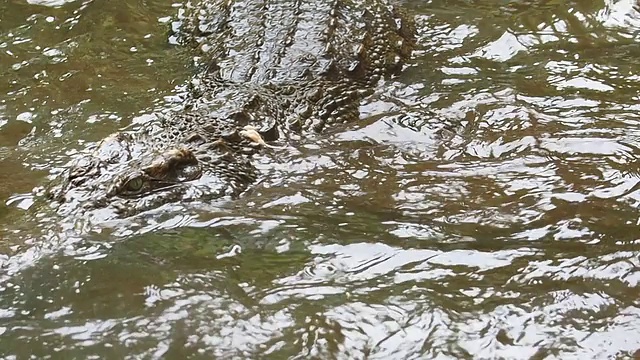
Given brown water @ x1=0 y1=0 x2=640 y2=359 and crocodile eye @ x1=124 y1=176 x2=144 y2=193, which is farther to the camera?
crocodile eye @ x1=124 y1=176 x2=144 y2=193

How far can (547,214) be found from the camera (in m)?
3.46

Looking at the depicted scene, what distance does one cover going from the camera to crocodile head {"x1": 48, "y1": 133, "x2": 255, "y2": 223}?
12.4 feet

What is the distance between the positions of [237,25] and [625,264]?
3637mm

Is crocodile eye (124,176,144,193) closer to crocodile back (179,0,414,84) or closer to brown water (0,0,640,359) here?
brown water (0,0,640,359)

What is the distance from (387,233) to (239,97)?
6.06 feet

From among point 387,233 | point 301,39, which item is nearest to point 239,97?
point 301,39

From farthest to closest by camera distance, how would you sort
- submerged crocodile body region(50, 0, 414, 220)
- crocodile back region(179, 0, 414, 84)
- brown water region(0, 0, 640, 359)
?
crocodile back region(179, 0, 414, 84) → submerged crocodile body region(50, 0, 414, 220) → brown water region(0, 0, 640, 359)

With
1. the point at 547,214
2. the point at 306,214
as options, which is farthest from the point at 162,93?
the point at 547,214

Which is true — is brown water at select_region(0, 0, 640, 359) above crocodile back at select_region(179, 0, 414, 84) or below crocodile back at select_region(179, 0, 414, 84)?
below

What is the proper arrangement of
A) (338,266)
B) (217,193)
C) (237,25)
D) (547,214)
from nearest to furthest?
(338,266)
(547,214)
(217,193)
(237,25)

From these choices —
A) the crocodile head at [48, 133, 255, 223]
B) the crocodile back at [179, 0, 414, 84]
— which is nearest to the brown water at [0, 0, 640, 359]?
the crocodile head at [48, 133, 255, 223]

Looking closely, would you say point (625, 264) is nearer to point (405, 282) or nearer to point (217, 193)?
point (405, 282)

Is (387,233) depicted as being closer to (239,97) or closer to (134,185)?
(134,185)

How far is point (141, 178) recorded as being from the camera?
12.8 ft
